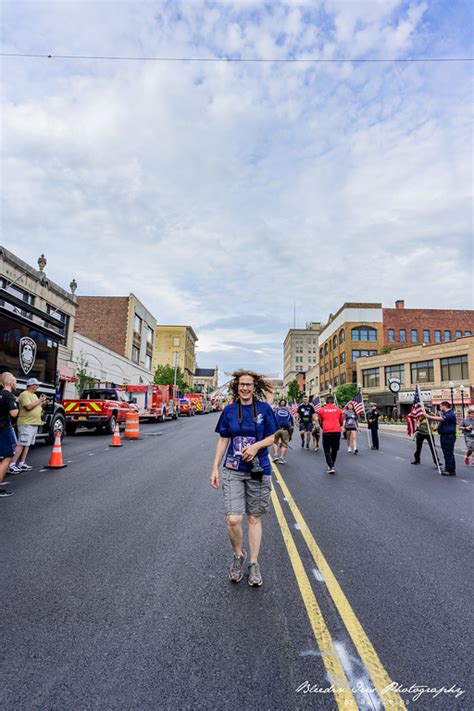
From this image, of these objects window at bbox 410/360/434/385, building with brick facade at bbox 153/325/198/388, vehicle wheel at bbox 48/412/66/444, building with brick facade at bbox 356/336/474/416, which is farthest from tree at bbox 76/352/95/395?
building with brick facade at bbox 153/325/198/388

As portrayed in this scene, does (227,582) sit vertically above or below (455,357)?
below

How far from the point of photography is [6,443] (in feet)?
22.8

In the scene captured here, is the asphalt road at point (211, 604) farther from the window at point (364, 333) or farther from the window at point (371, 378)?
the window at point (364, 333)

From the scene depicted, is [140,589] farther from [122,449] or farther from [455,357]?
[455,357]

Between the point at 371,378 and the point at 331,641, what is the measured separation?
6018 cm

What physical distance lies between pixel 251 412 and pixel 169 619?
1.78 m

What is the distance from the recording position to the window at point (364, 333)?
6725 centimetres

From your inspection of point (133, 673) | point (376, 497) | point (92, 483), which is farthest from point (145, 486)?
point (133, 673)

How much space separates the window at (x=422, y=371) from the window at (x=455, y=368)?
188 centimetres

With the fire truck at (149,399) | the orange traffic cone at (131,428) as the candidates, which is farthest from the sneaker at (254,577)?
the fire truck at (149,399)

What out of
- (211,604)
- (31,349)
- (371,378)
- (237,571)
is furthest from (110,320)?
(211,604)

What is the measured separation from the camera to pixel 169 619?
3.08 m

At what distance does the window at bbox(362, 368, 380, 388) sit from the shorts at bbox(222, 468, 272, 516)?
189ft

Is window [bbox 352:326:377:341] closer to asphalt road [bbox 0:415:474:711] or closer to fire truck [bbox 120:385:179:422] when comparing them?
fire truck [bbox 120:385:179:422]
